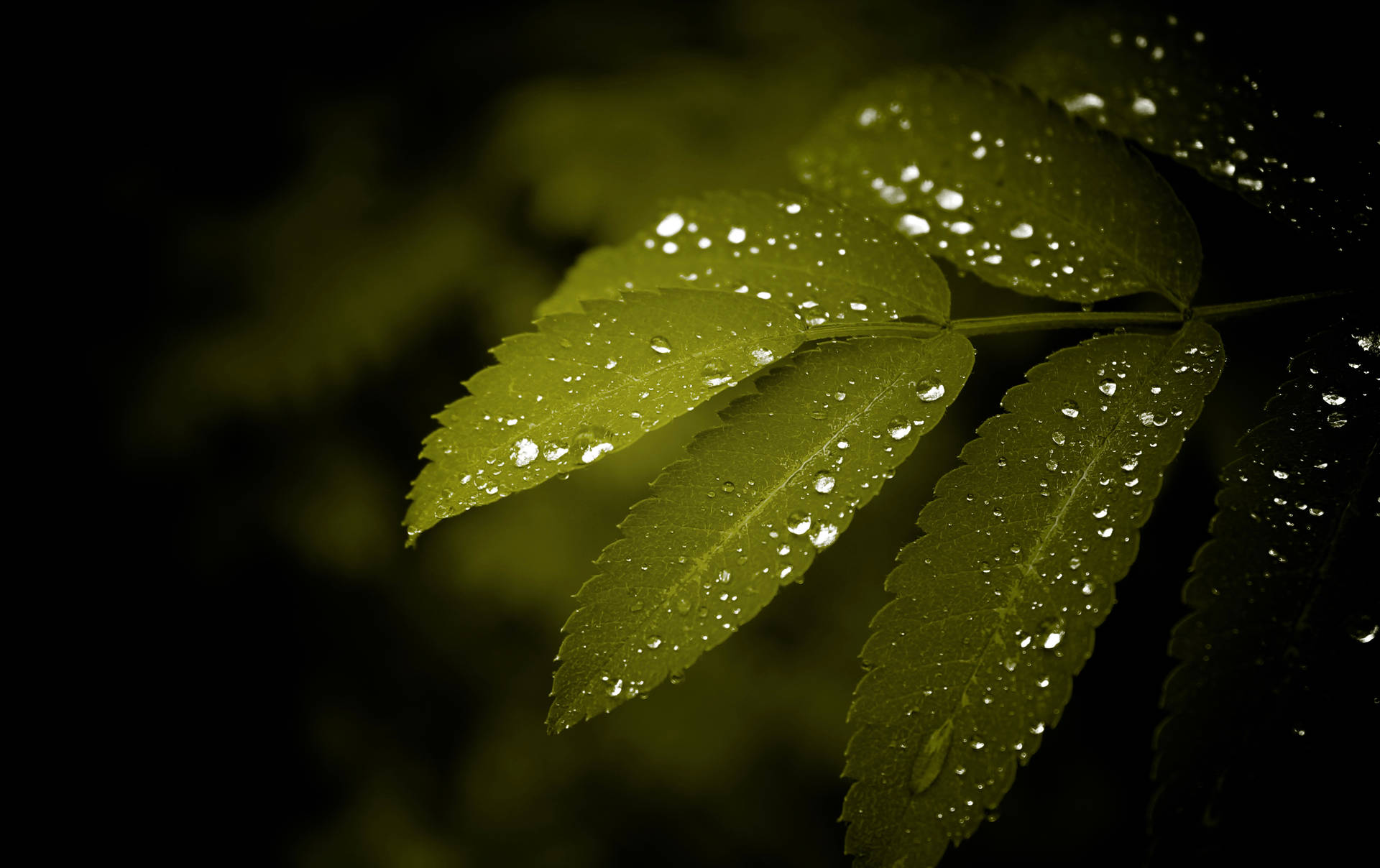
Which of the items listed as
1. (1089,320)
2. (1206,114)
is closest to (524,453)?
(1089,320)

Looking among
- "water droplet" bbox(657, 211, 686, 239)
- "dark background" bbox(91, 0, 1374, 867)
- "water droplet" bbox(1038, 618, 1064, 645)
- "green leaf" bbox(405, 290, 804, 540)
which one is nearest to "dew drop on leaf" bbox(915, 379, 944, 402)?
"green leaf" bbox(405, 290, 804, 540)

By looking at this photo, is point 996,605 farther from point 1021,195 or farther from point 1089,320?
point 1021,195

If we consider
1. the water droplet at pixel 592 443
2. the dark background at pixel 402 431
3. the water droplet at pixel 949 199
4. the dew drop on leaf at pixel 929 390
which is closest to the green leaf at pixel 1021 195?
the water droplet at pixel 949 199

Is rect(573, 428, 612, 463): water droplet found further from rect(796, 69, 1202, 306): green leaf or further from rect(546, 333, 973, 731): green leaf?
rect(796, 69, 1202, 306): green leaf

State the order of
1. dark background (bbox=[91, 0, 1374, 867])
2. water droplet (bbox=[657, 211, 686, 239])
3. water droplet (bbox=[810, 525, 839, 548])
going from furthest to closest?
dark background (bbox=[91, 0, 1374, 867])
water droplet (bbox=[657, 211, 686, 239])
water droplet (bbox=[810, 525, 839, 548])

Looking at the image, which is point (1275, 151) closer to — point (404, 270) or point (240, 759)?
point (404, 270)

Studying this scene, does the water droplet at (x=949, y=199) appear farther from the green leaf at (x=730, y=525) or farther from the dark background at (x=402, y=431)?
the dark background at (x=402, y=431)

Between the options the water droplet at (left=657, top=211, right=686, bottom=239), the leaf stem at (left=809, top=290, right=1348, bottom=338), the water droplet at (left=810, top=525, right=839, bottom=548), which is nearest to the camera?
the water droplet at (left=810, top=525, right=839, bottom=548)
